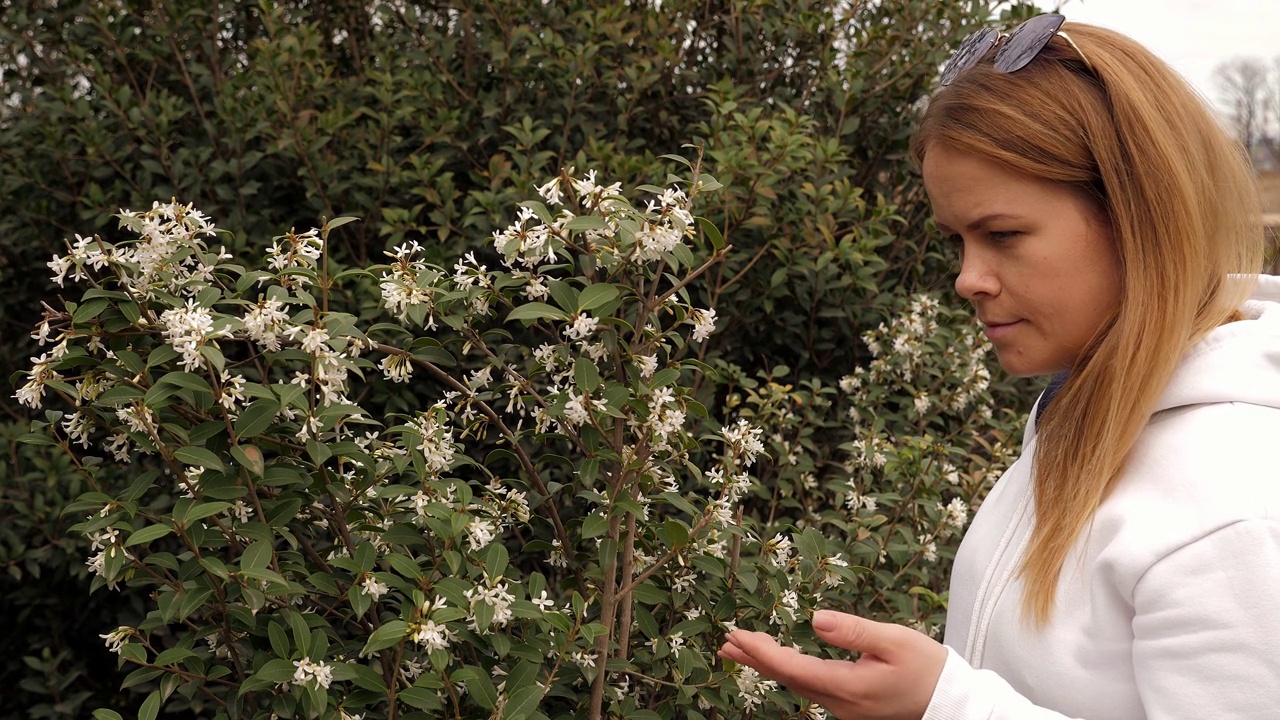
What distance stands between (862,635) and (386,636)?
2.21 feet

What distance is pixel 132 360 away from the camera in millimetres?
1625

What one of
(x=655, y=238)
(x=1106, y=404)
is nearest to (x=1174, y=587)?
(x=1106, y=404)

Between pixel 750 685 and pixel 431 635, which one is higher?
pixel 431 635

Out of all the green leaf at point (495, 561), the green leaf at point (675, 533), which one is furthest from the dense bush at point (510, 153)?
the green leaf at point (495, 561)

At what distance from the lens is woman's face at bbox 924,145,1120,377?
1.41 meters

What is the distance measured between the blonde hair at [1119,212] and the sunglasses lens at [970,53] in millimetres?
90

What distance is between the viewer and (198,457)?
1.59 m

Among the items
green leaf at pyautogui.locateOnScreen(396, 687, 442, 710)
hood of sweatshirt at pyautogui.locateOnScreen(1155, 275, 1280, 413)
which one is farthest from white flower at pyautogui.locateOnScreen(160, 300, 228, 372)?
hood of sweatshirt at pyautogui.locateOnScreen(1155, 275, 1280, 413)

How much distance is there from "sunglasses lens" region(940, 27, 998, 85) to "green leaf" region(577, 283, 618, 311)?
1.90 ft

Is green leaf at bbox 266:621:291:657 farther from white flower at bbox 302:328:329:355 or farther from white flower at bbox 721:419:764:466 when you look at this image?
white flower at bbox 721:419:764:466

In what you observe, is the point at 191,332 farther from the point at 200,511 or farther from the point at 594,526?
the point at 594,526

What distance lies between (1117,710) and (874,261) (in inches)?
84.4

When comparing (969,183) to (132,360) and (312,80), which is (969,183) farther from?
(312,80)

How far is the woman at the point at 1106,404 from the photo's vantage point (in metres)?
1.17
